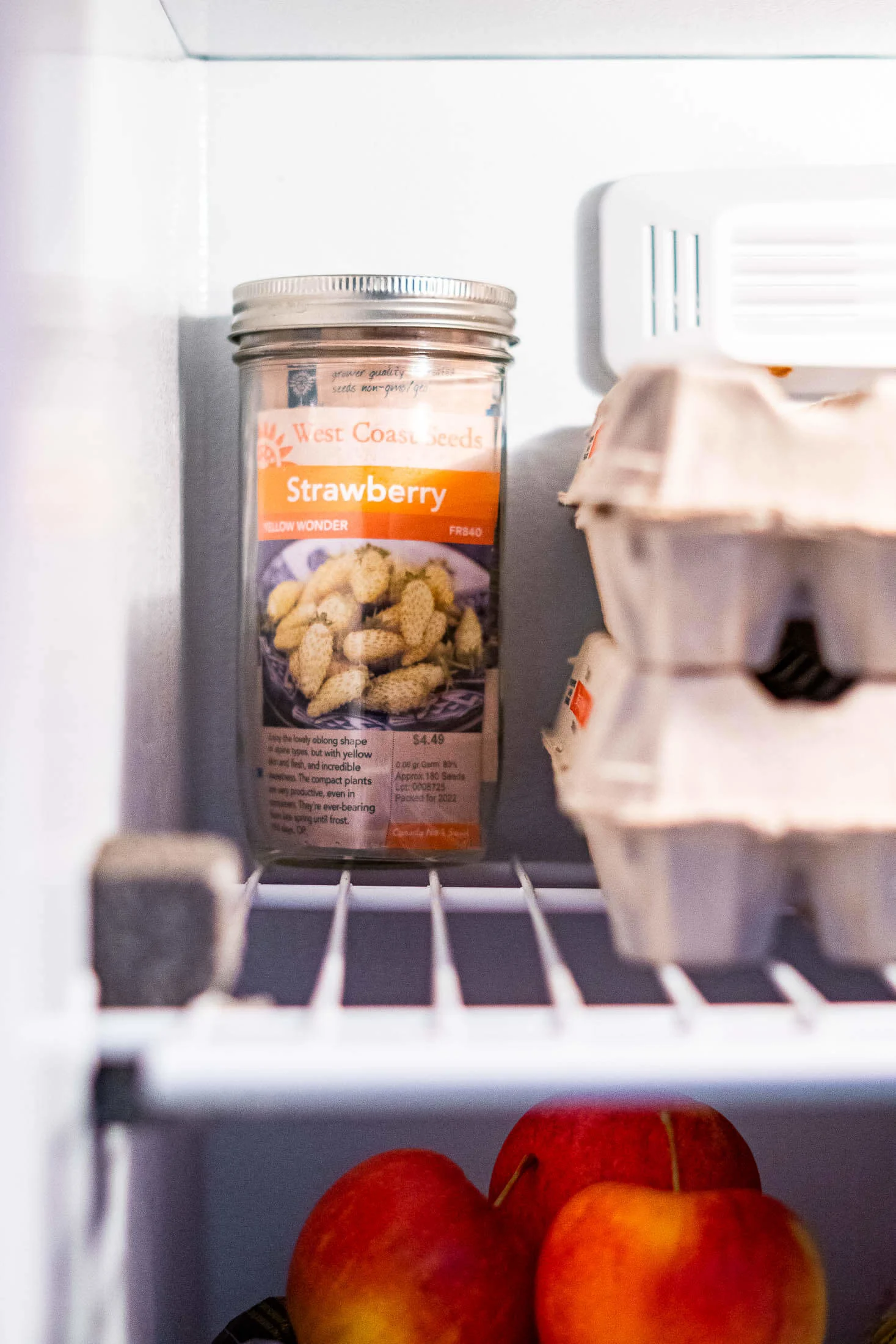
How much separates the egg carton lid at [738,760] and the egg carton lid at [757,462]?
7 centimetres

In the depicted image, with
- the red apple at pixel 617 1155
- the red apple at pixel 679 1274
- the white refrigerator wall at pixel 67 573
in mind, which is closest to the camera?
the white refrigerator wall at pixel 67 573

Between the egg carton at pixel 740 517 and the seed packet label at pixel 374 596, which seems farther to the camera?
the seed packet label at pixel 374 596

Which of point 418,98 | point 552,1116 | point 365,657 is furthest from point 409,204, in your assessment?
point 552,1116

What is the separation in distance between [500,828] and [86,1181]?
0.38 meters

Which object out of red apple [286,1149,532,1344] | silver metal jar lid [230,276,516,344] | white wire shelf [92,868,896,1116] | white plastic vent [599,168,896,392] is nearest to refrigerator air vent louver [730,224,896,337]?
white plastic vent [599,168,896,392]

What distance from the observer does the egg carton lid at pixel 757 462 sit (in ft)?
1.56

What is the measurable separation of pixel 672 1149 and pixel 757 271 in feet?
1.76

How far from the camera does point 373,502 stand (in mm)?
680

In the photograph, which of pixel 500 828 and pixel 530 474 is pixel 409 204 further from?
pixel 500 828

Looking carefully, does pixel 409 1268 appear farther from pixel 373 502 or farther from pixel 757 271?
pixel 757 271

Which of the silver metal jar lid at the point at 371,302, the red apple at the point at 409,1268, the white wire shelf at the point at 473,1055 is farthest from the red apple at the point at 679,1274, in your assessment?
the silver metal jar lid at the point at 371,302

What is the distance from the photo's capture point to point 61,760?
0.50 meters

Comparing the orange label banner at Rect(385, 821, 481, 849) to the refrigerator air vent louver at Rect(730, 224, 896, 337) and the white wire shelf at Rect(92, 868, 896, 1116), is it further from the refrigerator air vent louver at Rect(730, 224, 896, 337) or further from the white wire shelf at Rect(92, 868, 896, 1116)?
the refrigerator air vent louver at Rect(730, 224, 896, 337)

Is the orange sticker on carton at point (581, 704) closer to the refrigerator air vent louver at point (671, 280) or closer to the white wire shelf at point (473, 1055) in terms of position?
the white wire shelf at point (473, 1055)
